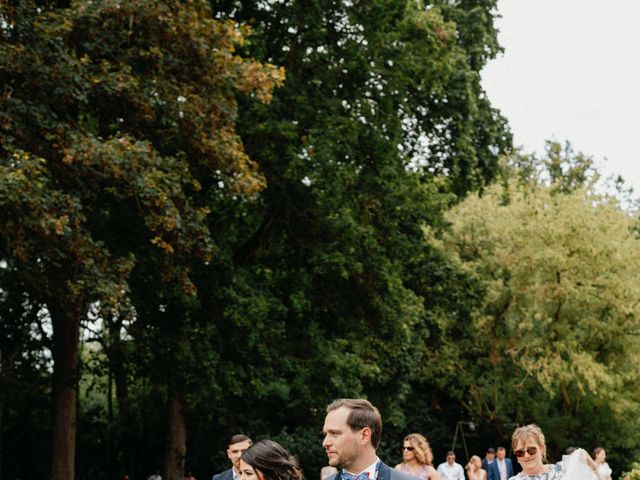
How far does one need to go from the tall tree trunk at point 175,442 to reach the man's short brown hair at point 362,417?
2183cm

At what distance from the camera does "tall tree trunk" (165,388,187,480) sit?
27.3m

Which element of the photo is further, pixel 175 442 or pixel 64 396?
pixel 175 442

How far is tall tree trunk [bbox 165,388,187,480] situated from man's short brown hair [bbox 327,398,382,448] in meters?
21.8

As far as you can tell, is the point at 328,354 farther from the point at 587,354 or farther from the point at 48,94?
the point at 587,354

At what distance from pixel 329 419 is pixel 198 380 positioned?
17.9 metres

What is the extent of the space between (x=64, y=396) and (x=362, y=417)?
2102 cm

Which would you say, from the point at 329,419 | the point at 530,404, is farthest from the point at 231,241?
the point at 329,419

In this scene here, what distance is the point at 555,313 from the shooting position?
3588cm

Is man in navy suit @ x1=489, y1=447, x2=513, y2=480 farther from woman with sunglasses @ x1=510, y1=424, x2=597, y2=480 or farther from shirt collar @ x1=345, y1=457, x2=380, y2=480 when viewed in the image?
shirt collar @ x1=345, y1=457, x2=380, y2=480

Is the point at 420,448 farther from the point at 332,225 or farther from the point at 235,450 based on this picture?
the point at 332,225

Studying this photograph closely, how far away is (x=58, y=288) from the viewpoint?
18.6m

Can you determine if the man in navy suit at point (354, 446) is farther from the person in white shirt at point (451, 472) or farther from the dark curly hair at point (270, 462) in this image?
the person in white shirt at point (451, 472)

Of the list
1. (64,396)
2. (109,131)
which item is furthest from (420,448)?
(64,396)

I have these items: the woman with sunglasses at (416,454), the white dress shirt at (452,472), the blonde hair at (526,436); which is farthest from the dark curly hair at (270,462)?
the white dress shirt at (452,472)
